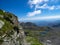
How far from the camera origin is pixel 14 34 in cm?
4072

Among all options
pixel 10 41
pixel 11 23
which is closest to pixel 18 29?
pixel 11 23

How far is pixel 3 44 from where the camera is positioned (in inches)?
1341

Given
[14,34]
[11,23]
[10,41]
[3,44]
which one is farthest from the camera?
[11,23]

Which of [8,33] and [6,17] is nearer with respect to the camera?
[8,33]

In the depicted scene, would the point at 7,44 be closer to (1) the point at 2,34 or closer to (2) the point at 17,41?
(1) the point at 2,34

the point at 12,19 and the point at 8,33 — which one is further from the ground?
the point at 12,19

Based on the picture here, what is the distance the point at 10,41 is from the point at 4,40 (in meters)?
2.53

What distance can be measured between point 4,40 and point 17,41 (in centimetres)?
663

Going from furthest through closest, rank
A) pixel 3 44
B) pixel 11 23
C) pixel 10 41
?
pixel 11 23, pixel 10 41, pixel 3 44

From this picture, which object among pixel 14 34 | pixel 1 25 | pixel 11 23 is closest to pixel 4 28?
pixel 1 25

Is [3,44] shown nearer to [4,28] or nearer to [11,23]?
[4,28]

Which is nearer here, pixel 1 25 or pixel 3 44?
pixel 3 44

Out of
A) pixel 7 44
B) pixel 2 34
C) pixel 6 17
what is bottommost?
pixel 7 44

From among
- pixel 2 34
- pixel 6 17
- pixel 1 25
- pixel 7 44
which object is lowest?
pixel 7 44
